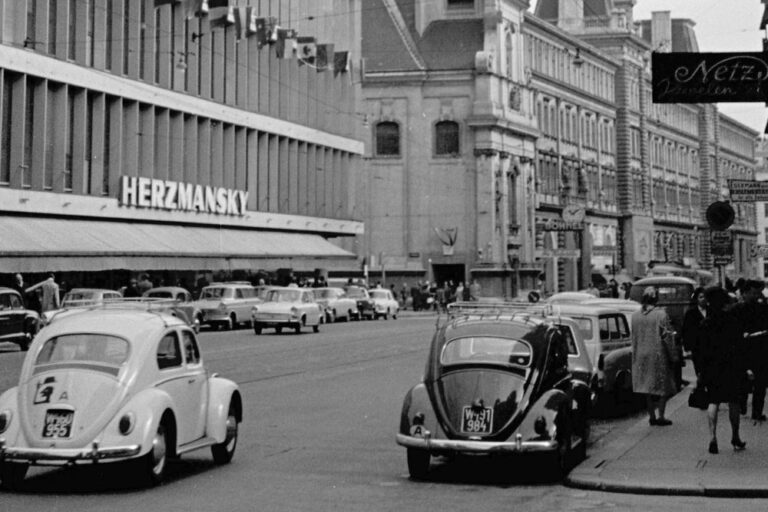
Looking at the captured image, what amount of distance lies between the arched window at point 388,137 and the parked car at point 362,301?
27868 millimetres

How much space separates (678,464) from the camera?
1300cm

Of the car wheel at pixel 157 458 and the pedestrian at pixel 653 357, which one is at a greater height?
the pedestrian at pixel 653 357

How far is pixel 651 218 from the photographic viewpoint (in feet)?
387

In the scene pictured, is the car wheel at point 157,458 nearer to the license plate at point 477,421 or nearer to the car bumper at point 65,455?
the car bumper at point 65,455

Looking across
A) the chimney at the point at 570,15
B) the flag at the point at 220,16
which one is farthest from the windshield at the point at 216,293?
the chimney at the point at 570,15

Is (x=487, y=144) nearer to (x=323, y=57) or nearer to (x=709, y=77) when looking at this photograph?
(x=323, y=57)

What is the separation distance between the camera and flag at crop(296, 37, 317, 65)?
228ft

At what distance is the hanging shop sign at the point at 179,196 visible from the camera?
53.0 meters

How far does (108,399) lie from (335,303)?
44767 mm

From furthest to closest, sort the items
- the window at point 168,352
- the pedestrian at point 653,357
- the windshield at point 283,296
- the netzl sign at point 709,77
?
the windshield at point 283,296 → the pedestrian at point 653,357 → the netzl sign at point 709,77 → the window at point 168,352

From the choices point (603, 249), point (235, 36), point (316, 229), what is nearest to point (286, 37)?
point (235, 36)

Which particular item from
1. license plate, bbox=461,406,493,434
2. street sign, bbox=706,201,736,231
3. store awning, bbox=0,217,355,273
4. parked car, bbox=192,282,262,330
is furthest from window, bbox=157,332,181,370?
parked car, bbox=192,282,262,330

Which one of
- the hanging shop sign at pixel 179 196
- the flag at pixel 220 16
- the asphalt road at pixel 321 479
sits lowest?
the asphalt road at pixel 321 479

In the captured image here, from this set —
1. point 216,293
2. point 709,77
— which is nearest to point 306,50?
point 216,293
